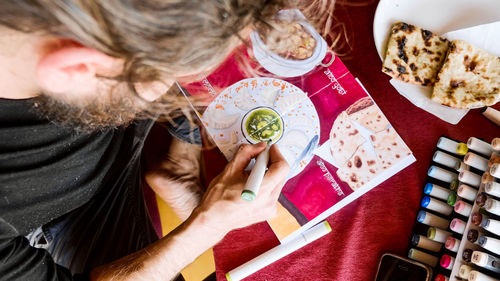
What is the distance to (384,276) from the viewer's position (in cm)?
76

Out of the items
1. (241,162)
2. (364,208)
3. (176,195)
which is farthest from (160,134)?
(364,208)

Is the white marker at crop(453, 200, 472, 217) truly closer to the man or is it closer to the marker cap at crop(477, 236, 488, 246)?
the marker cap at crop(477, 236, 488, 246)

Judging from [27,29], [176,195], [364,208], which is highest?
[27,29]

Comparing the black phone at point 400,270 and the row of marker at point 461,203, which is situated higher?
the row of marker at point 461,203

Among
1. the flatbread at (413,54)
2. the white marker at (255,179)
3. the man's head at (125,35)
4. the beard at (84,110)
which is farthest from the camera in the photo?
the flatbread at (413,54)

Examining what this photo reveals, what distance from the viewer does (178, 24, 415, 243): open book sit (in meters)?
0.76

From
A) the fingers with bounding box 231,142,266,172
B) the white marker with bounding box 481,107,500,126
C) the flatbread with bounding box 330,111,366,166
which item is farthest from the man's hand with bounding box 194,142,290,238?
the white marker with bounding box 481,107,500,126

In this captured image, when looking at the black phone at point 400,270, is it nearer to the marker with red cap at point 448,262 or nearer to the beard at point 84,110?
the marker with red cap at point 448,262

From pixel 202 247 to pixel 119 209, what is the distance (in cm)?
21

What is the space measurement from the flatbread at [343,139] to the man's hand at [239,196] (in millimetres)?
118

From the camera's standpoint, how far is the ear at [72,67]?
380 millimetres

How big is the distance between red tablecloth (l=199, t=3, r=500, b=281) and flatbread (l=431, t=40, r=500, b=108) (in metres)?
0.05

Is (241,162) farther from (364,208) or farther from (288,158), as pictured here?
(364,208)

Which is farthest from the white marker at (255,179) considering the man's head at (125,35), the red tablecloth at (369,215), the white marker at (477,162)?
the white marker at (477,162)
